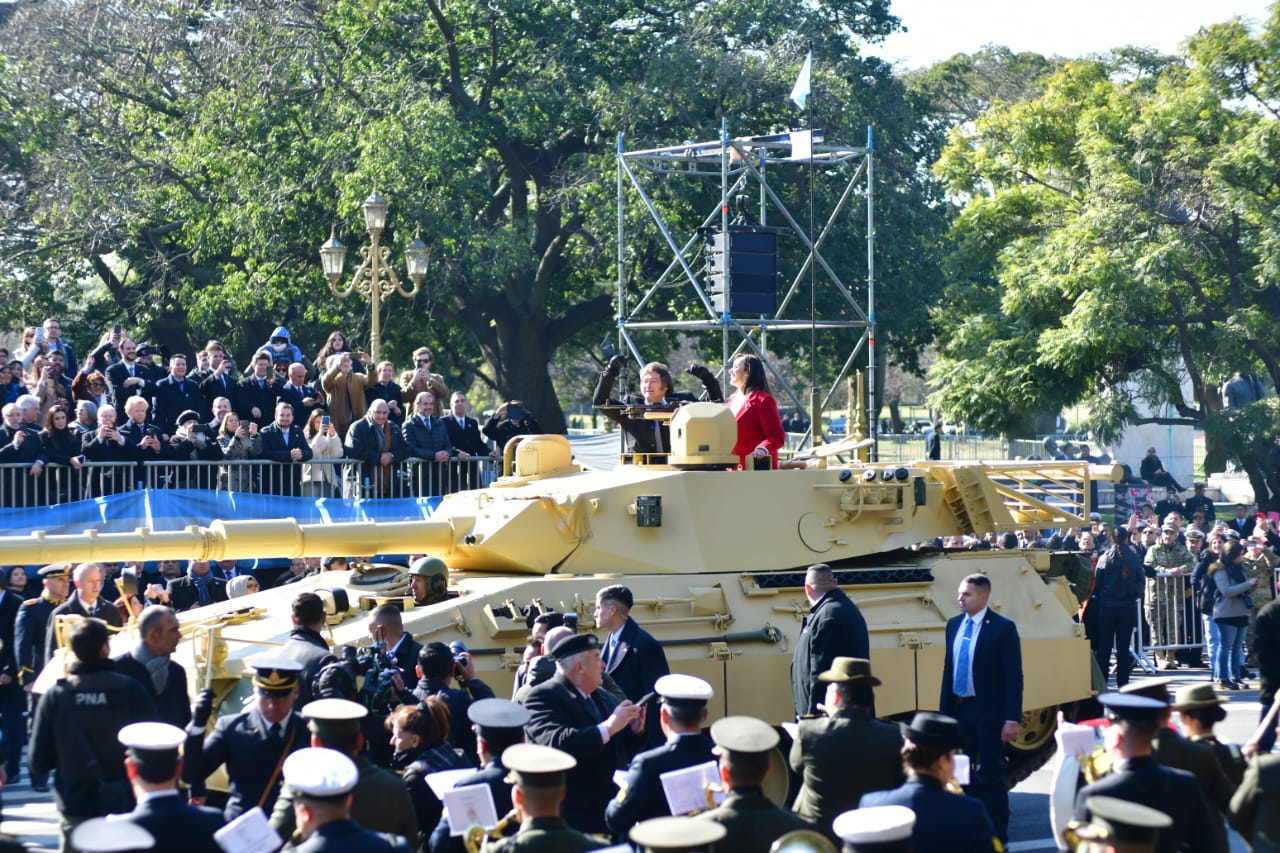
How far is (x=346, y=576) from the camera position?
11898 mm

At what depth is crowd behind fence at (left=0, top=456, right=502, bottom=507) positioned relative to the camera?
16.7 m

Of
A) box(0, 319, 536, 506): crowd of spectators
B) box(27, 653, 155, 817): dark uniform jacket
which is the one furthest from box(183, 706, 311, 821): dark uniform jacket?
box(0, 319, 536, 506): crowd of spectators

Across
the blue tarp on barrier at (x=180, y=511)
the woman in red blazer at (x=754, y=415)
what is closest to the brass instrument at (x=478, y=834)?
the woman in red blazer at (x=754, y=415)

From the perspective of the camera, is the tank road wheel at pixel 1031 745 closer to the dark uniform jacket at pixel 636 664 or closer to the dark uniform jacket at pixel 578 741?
the dark uniform jacket at pixel 636 664

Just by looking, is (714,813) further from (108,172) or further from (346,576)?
(108,172)

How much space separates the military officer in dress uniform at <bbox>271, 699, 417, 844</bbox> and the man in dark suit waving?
4655mm

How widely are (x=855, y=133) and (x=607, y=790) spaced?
23.6 meters

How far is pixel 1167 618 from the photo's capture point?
20234 millimetres

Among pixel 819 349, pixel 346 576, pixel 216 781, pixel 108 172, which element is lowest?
pixel 216 781

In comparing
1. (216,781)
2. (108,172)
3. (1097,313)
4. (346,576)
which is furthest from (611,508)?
(108,172)

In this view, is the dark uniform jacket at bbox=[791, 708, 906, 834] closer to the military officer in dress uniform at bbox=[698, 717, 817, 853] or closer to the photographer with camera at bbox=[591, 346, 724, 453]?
the military officer in dress uniform at bbox=[698, 717, 817, 853]

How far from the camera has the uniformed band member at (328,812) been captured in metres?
5.85

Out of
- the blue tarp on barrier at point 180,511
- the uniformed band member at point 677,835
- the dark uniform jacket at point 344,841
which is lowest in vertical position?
the dark uniform jacket at point 344,841

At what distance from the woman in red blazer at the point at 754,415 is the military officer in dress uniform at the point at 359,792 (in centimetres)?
559
